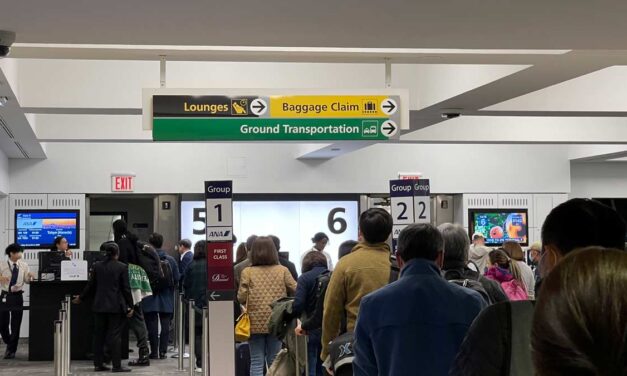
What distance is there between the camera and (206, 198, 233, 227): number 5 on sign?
8.58 m

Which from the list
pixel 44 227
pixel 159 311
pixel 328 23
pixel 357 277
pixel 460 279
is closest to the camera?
pixel 460 279

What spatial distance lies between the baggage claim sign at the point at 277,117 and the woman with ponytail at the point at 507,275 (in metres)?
1.57

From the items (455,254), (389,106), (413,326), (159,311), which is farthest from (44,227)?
(413,326)

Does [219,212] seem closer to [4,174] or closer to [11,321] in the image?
[11,321]

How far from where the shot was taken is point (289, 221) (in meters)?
17.9

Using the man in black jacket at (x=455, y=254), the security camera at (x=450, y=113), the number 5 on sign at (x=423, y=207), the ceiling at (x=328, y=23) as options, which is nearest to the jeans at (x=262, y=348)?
the number 5 on sign at (x=423, y=207)

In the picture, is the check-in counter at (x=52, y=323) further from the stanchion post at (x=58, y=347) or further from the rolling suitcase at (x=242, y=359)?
the rolling suitcase at (x=242, y=359)

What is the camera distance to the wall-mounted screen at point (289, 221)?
17.5 meters

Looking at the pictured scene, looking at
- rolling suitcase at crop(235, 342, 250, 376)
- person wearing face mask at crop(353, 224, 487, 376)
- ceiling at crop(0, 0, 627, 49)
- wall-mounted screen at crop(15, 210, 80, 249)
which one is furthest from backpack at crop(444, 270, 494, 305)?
wall-mounted screen at crop(15, 210, 80, 249)

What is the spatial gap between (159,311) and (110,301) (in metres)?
1.08

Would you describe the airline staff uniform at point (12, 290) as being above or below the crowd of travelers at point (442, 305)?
below

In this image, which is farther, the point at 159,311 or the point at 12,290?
the point at 12,290

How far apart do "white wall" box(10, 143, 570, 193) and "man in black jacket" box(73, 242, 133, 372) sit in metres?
4.91

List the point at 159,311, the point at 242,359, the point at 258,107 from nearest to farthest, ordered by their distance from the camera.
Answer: the point at 258,107
the point at 242,359
the point at 159,311
